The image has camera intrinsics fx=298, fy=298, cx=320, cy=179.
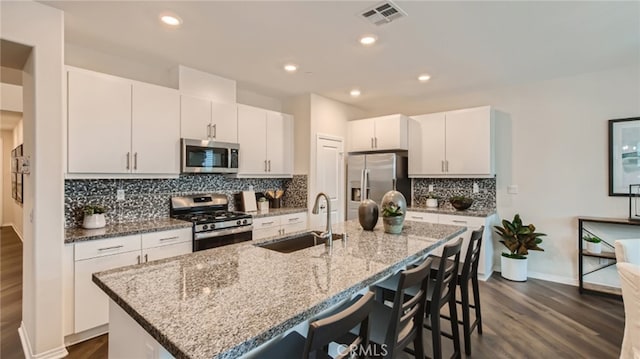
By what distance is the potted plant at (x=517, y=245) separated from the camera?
3.74 m

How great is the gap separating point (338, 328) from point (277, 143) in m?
3.66

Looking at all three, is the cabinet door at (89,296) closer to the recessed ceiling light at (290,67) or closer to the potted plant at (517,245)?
the recessed ceiling light at (290,67)

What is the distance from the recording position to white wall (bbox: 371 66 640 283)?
3.55 meters

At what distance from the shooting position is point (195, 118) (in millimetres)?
3375

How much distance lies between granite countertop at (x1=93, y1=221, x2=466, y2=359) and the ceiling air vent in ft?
5.60

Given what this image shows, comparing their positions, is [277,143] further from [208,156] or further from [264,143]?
[208,156]

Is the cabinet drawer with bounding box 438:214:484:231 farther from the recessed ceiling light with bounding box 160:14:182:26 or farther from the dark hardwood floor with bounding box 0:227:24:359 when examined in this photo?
the dark hardwood floor with bounding box 0:227:24:359

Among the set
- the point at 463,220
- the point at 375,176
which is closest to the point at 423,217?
the point at 463,220

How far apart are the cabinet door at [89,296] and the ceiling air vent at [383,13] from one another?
2.84 m

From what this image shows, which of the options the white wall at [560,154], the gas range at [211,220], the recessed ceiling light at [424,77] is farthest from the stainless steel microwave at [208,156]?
the white wall at [560,154]

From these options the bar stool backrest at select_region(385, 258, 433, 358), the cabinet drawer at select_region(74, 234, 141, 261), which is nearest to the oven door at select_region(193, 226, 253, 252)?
the cabinet drawer at select_region(74, 234, 141, 261)

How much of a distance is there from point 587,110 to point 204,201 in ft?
16.0

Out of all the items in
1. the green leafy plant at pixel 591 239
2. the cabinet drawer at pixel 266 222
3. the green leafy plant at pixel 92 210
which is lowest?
the green leafy plant at pixel 591 239

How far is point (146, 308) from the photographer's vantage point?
42.1 inches
